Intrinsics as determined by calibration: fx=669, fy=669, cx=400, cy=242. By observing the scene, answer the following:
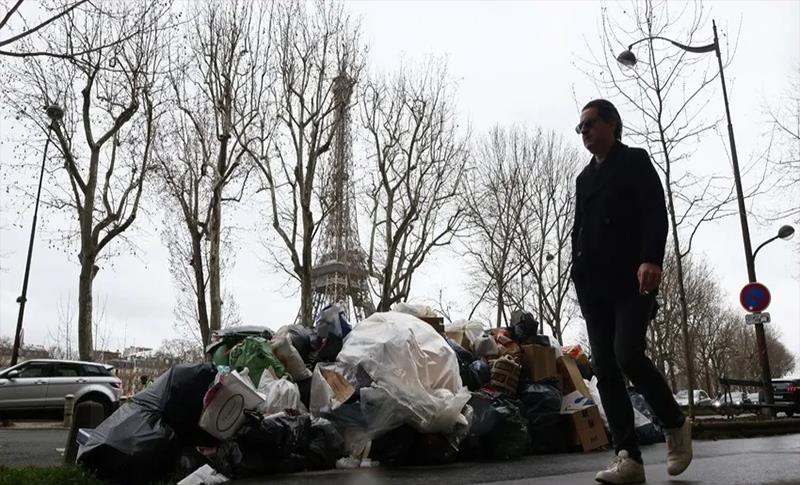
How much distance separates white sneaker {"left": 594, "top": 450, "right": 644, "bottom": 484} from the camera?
3162 millimetres

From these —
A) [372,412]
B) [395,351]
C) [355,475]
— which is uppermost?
[395,351]

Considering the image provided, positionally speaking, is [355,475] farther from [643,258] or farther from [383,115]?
[383,115]

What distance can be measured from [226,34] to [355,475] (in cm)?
1694

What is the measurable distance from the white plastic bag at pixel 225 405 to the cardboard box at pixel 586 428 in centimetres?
329

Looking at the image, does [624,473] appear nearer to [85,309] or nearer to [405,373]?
[405,373]

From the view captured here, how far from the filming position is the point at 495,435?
5.73 m

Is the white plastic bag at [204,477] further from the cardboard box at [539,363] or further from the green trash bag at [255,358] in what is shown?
the cardboard box at [539,363]

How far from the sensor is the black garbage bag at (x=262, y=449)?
461 cm

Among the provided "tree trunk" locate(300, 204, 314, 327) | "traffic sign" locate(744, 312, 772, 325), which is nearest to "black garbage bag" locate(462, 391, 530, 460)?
"traffic sign" locate(744, 312, 772, 325)

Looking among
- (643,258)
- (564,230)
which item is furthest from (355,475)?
(564,230)

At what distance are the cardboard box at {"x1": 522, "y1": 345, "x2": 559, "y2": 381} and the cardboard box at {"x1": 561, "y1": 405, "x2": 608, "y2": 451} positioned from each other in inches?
17.5

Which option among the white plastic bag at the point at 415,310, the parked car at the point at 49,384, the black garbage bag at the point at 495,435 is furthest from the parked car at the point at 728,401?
the parked car at the point at 49,384

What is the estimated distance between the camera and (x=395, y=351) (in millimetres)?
5695

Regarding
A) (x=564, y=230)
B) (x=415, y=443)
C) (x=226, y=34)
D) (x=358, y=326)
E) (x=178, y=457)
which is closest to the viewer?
(x=178, y=457)
